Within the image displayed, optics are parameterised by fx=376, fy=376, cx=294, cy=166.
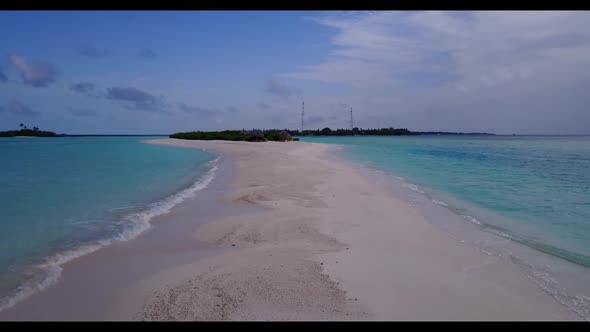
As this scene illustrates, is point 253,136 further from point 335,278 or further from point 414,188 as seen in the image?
point 335,278

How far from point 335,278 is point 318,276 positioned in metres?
0.24

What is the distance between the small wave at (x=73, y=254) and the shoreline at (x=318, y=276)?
0.23 meters

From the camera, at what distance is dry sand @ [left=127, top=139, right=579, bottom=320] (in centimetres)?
425

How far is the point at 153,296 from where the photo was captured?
4609 mm

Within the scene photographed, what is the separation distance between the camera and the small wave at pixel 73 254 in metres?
4.73

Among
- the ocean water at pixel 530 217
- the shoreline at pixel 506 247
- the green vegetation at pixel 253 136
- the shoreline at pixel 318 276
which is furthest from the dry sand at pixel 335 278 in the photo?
the green vegetation at pixel 253 136

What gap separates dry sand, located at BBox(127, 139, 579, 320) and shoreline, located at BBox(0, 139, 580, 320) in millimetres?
14

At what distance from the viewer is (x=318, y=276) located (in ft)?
17.1

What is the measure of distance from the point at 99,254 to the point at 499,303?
19.6 ft

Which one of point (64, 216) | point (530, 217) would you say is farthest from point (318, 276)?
point (530, 217)

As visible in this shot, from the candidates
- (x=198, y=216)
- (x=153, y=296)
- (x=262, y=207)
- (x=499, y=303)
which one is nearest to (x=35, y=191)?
(x=198, y=216)

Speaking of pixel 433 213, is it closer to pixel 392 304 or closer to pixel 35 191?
pixel 392 304

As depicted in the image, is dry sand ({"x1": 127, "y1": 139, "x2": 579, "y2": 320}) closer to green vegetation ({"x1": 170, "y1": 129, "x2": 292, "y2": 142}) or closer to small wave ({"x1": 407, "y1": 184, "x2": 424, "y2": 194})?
small wave ({"x1": 407, "y1": 184, "x2": 424, "y2": 194})
